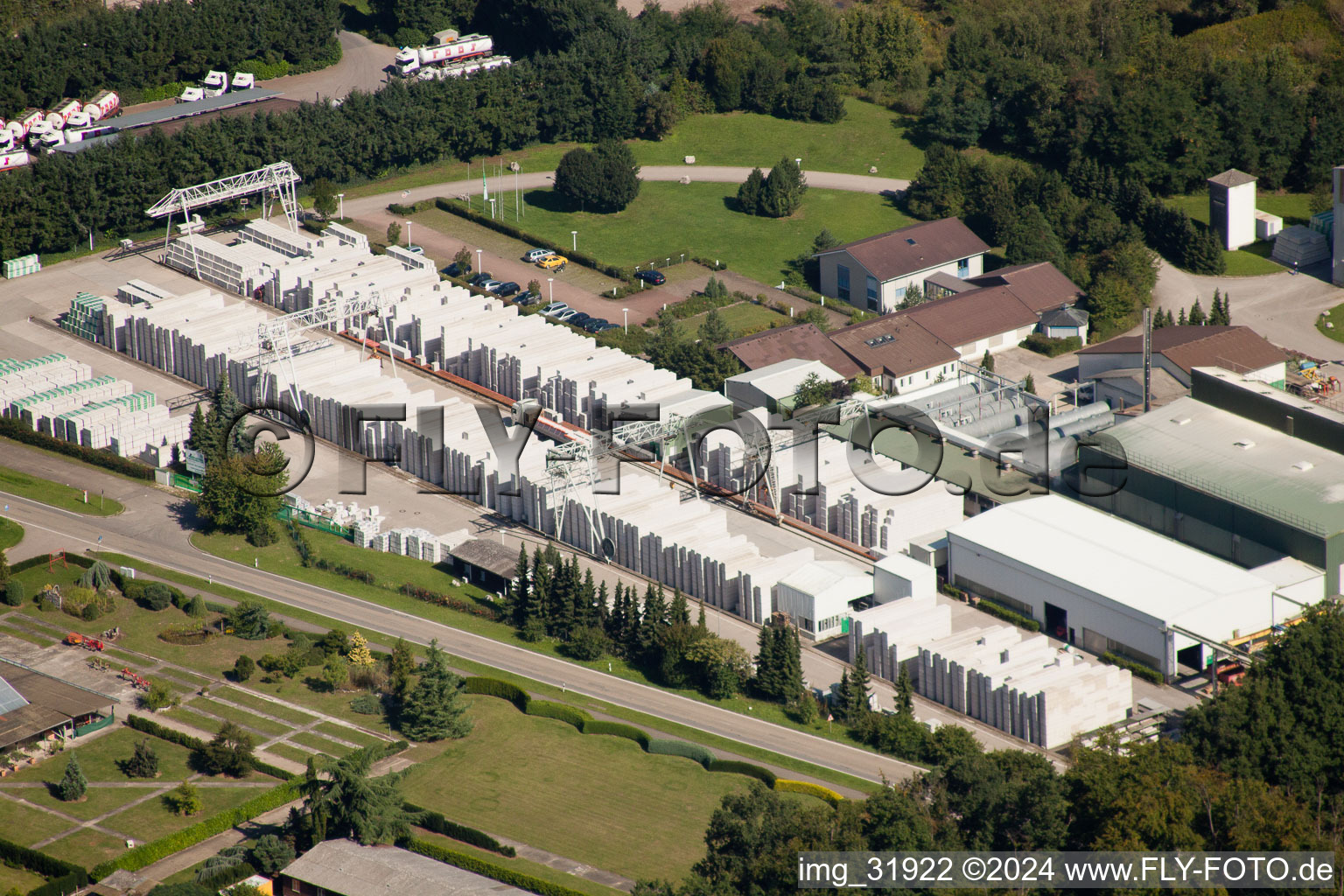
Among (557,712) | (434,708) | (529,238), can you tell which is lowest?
(557,712)

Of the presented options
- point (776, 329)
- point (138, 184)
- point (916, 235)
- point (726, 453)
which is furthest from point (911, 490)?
point (138, 184)

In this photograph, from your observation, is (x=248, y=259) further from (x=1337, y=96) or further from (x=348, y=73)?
(x=1337, y=96)

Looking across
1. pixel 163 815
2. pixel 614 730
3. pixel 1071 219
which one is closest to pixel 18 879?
pixel 163 815

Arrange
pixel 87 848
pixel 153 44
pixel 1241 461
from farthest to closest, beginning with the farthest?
pixel 153 44, pixel 1241 461, pixel 87 848

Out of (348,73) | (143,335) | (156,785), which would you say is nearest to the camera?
(156,785)

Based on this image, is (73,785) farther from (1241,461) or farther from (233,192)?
(233,192)

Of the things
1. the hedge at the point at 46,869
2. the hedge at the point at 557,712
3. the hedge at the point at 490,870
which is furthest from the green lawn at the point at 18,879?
the hedge at the point at 557,712
